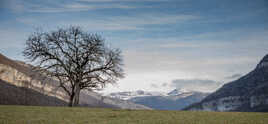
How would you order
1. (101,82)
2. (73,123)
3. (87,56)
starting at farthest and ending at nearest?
(101,82) → (87,56) → (73,123)

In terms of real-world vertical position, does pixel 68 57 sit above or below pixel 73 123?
above

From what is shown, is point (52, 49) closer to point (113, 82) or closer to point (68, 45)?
point (68, 45)

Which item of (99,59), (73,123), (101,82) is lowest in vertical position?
Result: (73,123)

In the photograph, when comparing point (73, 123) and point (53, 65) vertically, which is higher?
point (53, 65)

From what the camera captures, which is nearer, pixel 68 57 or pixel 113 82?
pixel 68 57

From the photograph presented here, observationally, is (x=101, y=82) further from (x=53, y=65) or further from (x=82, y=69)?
(x=53, y=65)

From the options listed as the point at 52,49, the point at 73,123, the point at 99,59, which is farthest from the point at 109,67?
the point at 73,123

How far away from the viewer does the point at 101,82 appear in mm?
61438

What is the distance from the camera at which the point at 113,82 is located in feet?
202

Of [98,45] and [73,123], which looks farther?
[98,45]

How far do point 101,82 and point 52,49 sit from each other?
41.7 ft

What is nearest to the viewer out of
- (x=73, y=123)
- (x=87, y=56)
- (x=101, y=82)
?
(x=73, y=123)

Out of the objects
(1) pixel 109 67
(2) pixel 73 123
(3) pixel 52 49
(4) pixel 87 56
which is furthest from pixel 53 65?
(2) pixel 73 123

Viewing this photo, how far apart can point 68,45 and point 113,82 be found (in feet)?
41.8
